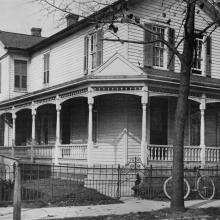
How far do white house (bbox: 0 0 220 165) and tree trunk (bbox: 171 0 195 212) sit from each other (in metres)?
4.82

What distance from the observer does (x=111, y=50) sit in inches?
825

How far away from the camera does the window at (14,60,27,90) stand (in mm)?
29578

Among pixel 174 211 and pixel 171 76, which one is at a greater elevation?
pixel 171 76

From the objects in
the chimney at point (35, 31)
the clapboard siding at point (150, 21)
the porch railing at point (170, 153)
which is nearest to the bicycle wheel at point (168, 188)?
the porch railing at point (170, 153)

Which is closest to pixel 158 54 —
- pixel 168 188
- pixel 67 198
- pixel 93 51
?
pixel 93 51

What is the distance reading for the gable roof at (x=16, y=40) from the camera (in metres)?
29.7

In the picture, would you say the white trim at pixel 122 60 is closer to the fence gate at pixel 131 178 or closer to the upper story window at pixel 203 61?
the fence gate at pixel 131 178

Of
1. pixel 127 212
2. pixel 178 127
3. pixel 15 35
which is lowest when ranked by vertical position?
pixel 127 212

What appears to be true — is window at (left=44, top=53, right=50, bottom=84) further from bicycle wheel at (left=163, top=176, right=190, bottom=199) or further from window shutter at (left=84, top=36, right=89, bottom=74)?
bicycle wheel at (left=163, top=176, right=190, bottom=199)

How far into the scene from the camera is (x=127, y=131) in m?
20.5

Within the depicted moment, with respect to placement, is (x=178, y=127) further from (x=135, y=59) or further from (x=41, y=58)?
(x=41, y=58)

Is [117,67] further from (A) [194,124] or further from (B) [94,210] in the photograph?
(B) [94,210]

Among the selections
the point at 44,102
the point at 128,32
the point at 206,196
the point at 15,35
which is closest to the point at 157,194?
the point at 206,196

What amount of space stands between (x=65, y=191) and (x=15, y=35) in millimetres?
19173
